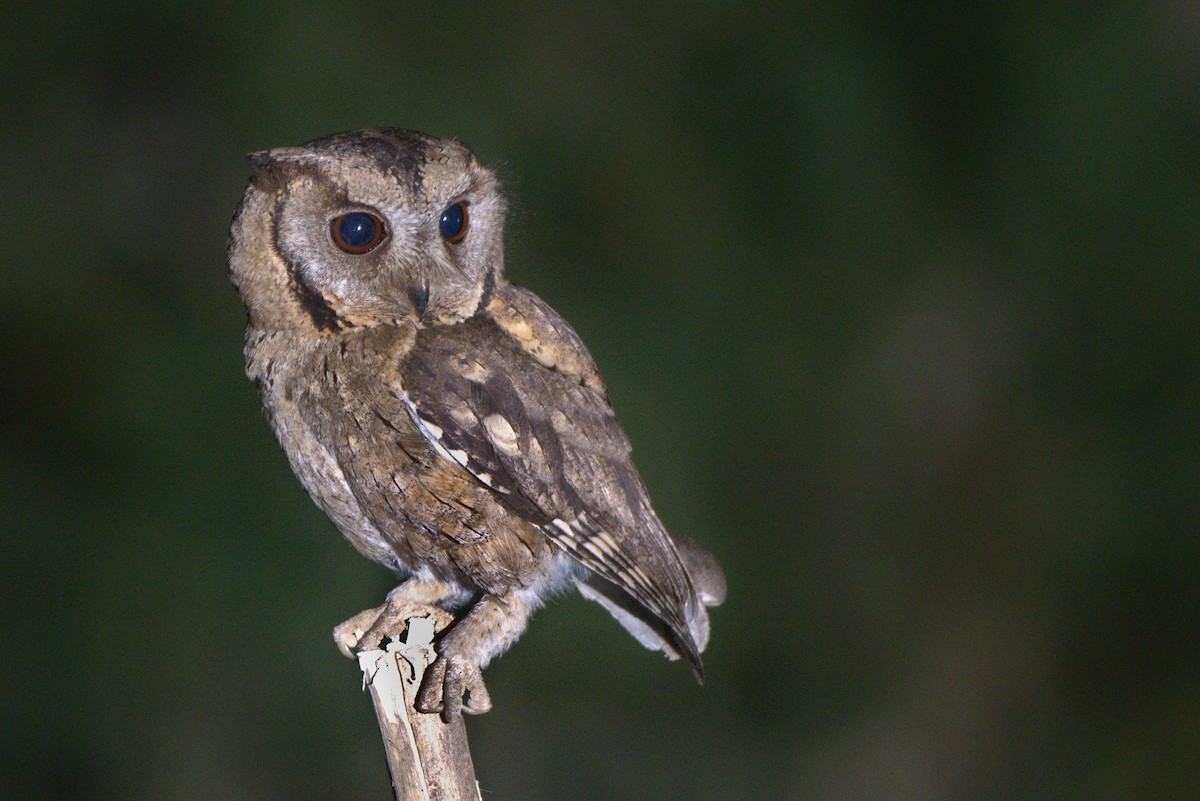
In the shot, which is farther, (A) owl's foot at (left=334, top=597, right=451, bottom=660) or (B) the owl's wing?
(A) owl's foot at (left=334, top=597, right=451, bottom=660)

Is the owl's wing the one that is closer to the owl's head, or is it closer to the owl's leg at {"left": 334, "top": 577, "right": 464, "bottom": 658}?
the owl's head

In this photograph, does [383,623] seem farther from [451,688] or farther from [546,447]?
[546,447]

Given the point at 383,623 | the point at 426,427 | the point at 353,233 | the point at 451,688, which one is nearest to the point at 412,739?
the point at 451,688

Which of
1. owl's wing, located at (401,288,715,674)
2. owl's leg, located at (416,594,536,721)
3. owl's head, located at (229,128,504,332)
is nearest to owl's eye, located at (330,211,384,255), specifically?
owl's head, located at (229,128,504,332)

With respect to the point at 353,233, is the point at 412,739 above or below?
below

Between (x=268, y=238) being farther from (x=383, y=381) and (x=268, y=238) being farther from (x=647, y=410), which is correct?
(x=647, y=410)

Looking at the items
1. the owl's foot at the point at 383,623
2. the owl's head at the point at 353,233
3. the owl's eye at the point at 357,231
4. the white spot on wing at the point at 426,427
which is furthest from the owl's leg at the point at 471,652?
the owl's eye at the point at 357,231

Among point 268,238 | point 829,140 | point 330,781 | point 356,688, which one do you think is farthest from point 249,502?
point 829,140
